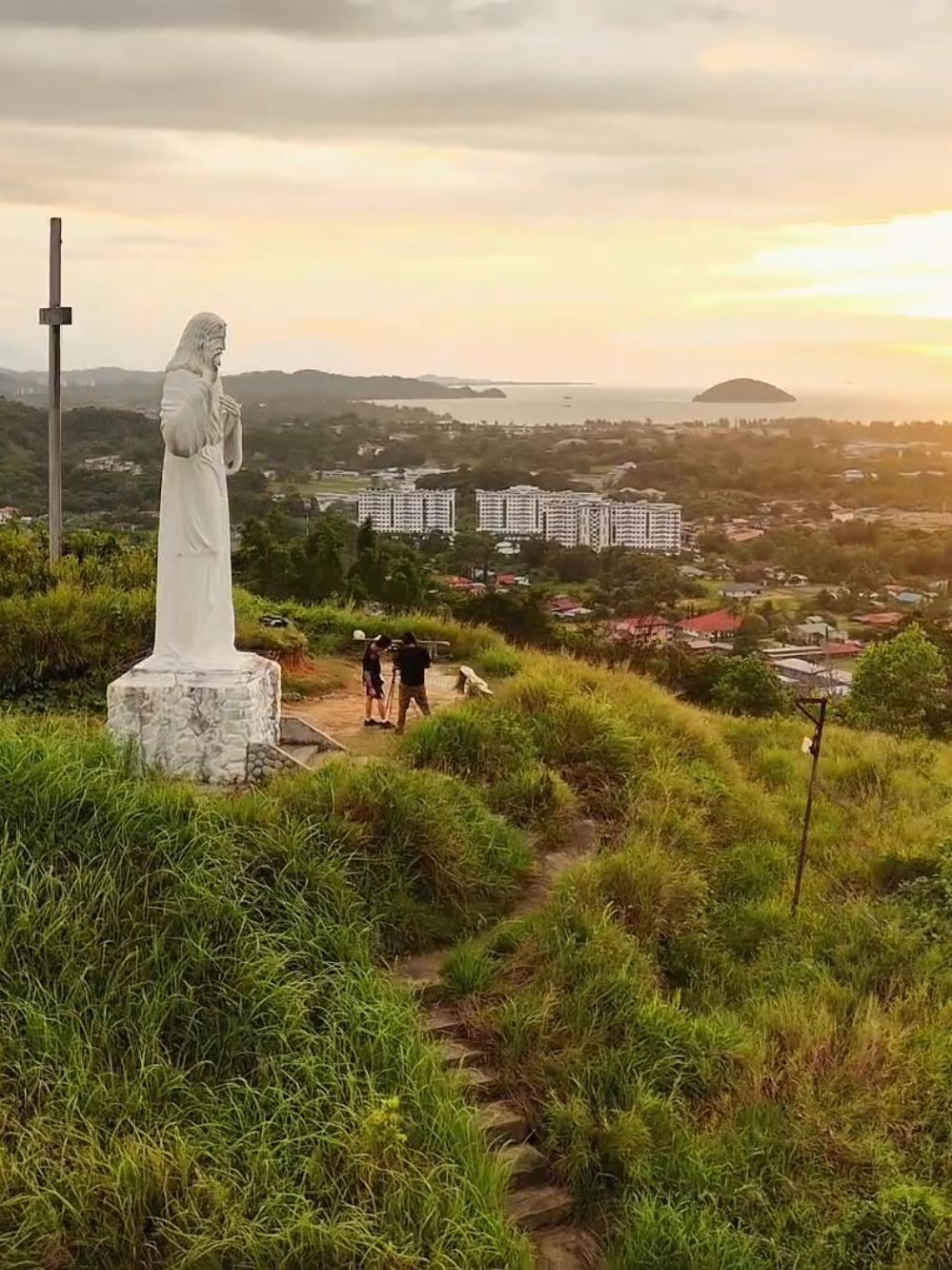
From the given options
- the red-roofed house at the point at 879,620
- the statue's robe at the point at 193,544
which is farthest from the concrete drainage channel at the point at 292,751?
the red-roofed house at the point at 879,620

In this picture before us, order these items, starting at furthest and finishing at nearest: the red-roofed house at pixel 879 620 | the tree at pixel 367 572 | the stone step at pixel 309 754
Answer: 1. the red-roofed house at pixel 879 620
2. the tree at pixel 367 572
3. the stone step at pixel 309 754

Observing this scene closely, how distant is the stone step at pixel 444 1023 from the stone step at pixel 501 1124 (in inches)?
19.8

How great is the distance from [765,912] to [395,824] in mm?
2743

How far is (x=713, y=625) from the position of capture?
23.4 metres

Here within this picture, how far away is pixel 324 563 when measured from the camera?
18172 mm

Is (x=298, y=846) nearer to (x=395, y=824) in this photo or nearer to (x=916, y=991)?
(x=395, y=824)

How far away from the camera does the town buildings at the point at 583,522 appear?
33.8m

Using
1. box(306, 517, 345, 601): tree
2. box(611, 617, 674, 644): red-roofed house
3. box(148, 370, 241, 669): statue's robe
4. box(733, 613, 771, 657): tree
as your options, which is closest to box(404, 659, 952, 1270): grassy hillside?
box(148, 370, 241, 669): statue's robe

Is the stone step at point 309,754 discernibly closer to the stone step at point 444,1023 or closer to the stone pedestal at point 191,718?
the stone pedestal at point 191,718

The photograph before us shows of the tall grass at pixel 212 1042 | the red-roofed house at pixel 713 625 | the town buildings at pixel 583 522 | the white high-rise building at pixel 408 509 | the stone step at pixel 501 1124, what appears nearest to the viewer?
the tall grass at pixel 212 1042

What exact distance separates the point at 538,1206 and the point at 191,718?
3727mm

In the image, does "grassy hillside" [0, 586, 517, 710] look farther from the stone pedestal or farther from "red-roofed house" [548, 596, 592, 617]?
"red-roofed house" [548, 596, 592, 617]

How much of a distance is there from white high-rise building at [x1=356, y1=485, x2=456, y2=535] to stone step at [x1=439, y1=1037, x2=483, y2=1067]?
25038 mm

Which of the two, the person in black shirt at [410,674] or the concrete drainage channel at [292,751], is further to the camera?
the person in black shirt at [410,674]
